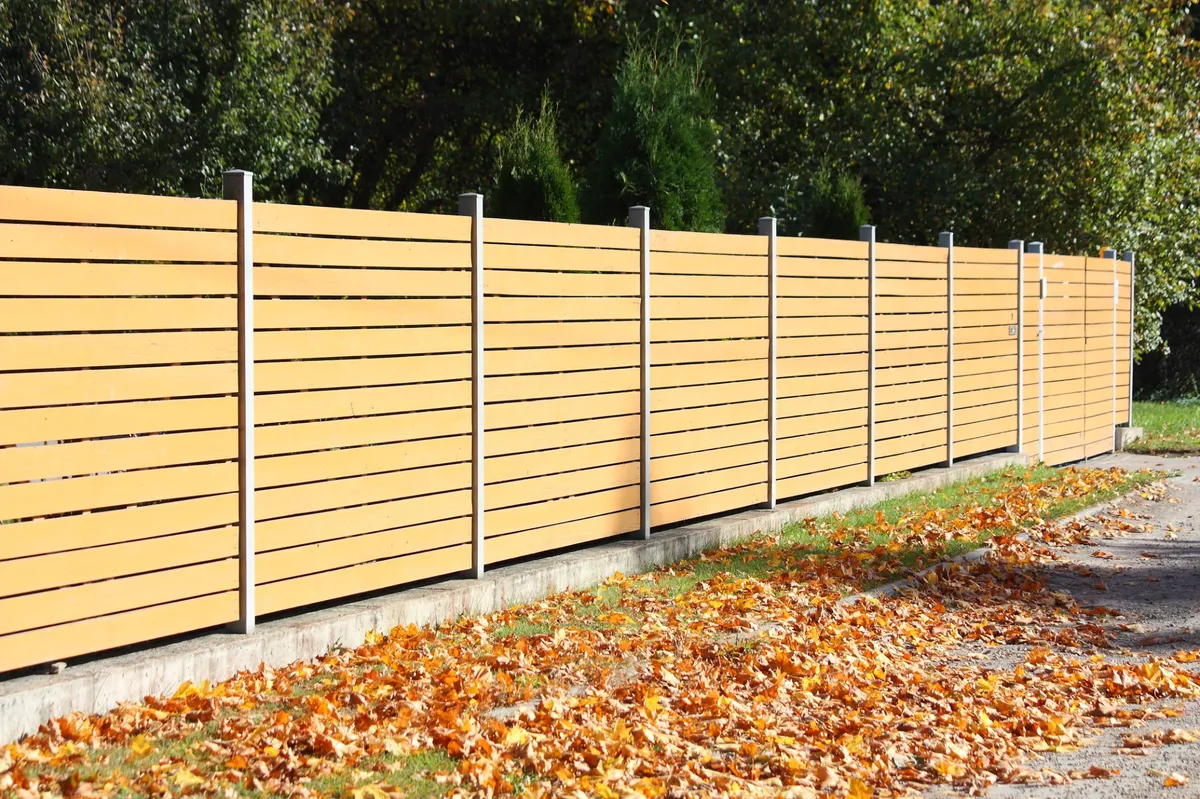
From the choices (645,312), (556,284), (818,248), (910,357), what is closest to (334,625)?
(556,284)

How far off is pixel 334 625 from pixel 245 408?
1165 millimetres

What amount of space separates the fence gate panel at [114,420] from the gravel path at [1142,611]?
11.1 ft

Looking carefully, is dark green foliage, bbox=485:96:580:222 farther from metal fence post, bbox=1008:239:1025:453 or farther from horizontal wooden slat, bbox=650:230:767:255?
metal fence post, bbox=1008:239:1025:453

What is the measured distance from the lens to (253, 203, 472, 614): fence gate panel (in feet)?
21.2

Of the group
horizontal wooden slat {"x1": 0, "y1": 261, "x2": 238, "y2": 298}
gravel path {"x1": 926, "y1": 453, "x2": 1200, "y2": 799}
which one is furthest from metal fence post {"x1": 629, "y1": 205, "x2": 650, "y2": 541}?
horizontal wooden slat {"x1": 0, "y1": 261, "x2": 238, "y2": 298}

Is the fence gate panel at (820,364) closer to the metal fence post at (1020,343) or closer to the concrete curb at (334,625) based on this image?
the concrete curb at (334,625)

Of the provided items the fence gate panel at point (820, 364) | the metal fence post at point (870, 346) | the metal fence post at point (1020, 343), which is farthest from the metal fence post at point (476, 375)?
the metal fence post at point (1020, 343)

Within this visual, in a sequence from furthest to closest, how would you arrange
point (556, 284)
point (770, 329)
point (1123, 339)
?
point (1123, 339)
point (770, 329)
point (556, 284)

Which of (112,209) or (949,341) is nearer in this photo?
(112,209)

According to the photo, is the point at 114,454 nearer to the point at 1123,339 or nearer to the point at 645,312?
the point at 645,312

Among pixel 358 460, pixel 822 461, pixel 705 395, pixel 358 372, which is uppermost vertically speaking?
pixel 358 372

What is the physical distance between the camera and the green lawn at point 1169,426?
17.5m

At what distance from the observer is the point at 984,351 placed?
1393 cm

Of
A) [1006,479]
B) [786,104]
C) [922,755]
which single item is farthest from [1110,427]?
[922,755]
